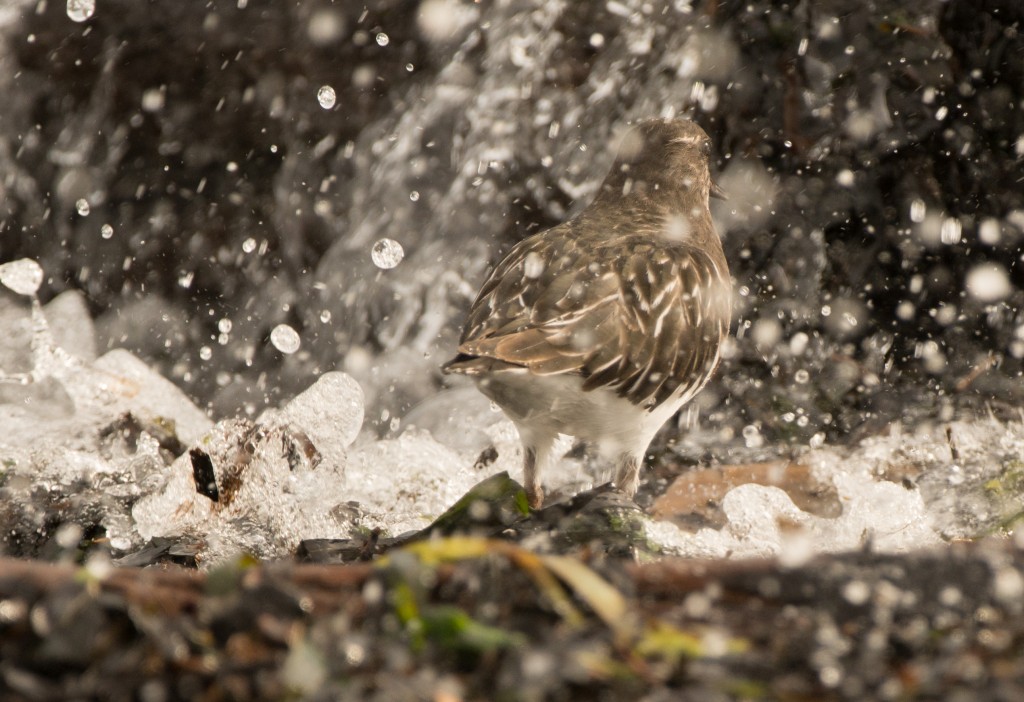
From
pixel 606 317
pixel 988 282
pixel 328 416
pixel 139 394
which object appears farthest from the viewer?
pixel 988 282

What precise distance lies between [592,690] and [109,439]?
119 inches

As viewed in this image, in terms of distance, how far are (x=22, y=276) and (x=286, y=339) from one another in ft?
5.01

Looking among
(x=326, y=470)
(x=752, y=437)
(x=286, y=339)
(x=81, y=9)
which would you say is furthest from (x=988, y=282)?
(x=81, y=9)

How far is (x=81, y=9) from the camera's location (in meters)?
5.63

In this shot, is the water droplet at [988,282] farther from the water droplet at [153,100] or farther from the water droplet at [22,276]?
the water droplet at [22,276]

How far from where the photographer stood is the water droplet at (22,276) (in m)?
5.73

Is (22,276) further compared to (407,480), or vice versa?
(22,276)

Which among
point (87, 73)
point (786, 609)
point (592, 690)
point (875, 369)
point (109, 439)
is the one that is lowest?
point (875, 369)

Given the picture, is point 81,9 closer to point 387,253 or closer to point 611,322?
point 387,253

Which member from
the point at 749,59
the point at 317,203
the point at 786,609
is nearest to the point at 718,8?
the point at 749,59

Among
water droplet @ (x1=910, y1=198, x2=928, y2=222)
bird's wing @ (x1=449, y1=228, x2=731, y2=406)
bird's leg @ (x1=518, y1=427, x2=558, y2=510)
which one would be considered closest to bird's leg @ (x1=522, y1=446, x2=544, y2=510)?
bird's leg @ (x1=518, y1=427, x2=558, y2=510)

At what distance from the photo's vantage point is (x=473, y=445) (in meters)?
4.82

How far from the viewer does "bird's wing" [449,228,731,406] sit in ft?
11.0

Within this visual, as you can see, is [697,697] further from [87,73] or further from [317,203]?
[87,73]
